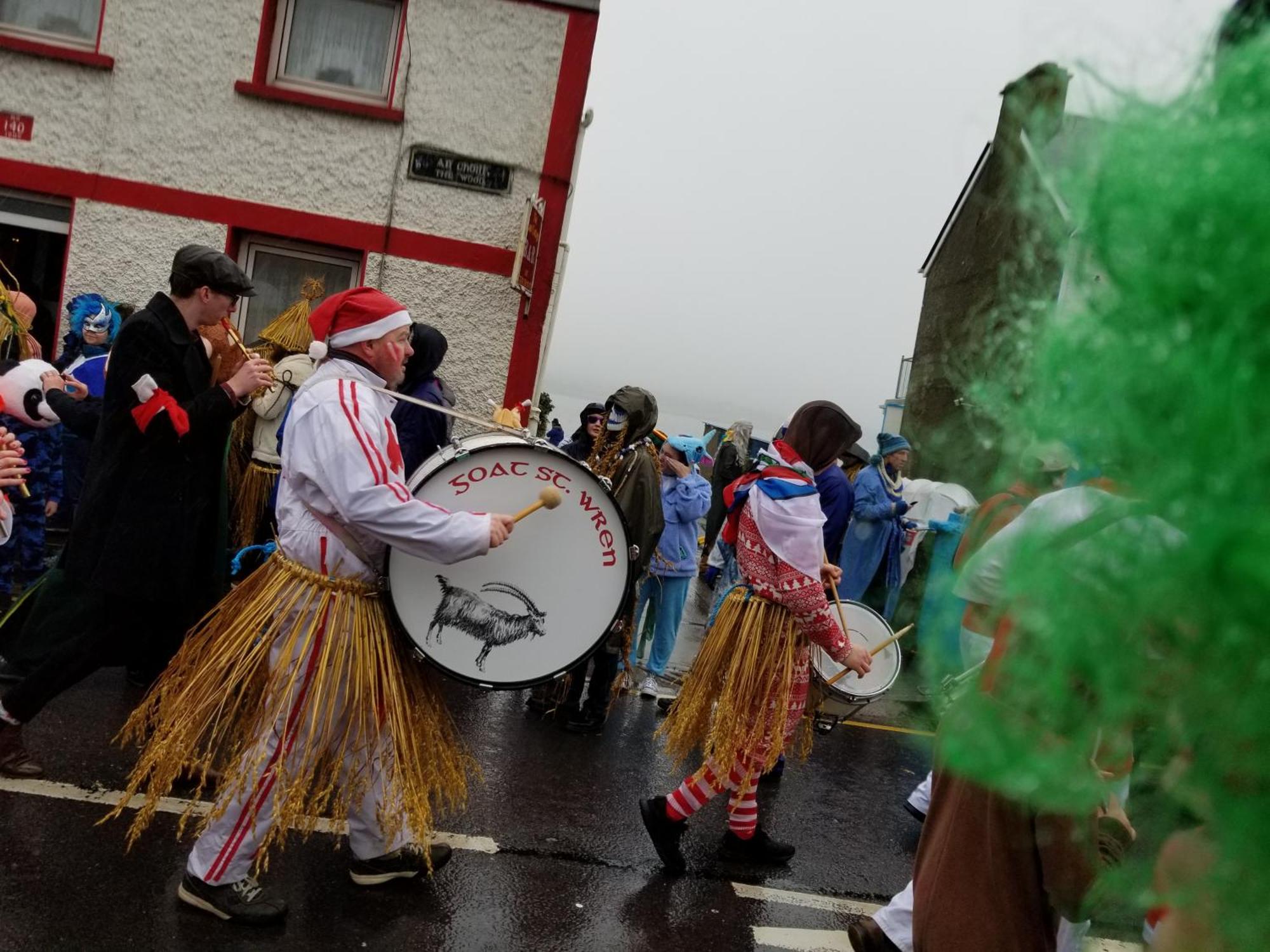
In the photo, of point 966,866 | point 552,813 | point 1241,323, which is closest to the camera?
point 1241,323

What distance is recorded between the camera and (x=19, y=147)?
8.55m

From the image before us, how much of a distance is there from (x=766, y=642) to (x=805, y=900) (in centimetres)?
99

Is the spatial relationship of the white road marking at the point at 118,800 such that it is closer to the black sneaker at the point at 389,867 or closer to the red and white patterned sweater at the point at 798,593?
the black sneaker at the point at 389,867

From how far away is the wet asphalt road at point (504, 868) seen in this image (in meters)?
3.19

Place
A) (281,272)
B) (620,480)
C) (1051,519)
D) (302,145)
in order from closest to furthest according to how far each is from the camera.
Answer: (1051,519) < (620,480) < (302,145) < (281,272)

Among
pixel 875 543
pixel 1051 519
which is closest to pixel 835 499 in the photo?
pixel 875 543

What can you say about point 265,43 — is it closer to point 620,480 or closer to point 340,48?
point 340,48

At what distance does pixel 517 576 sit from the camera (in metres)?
3.29

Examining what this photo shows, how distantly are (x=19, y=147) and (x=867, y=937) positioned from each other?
8864 millimetres

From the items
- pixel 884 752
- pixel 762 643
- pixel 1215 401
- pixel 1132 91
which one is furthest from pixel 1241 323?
pixel 884 752

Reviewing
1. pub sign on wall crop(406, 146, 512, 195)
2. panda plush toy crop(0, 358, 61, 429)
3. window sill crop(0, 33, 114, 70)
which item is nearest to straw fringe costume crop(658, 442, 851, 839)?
panda plush toy crop(0, 358, 61, 429)

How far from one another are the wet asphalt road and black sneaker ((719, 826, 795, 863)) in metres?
0.09

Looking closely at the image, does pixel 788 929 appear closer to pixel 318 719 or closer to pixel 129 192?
pixel 318 719

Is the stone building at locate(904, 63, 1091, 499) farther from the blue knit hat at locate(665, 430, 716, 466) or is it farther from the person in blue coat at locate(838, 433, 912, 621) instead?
the person in blue coat at locate(838, 433, 912, 621)
